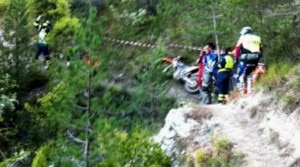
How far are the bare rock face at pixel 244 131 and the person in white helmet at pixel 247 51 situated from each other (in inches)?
49.5

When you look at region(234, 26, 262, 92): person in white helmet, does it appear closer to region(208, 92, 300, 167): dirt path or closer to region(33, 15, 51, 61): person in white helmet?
region(208, 92, 300, 167): dirt path

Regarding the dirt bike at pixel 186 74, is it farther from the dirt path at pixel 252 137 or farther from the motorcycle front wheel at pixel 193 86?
the dirt path at pixel 252 137

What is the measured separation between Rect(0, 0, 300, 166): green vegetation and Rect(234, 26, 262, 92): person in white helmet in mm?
664

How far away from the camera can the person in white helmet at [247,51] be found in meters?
13.6

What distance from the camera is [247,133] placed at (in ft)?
36.0

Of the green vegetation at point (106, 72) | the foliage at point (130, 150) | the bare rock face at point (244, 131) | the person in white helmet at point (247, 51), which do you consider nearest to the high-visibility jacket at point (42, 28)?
the green vegetation at point (106, 72)

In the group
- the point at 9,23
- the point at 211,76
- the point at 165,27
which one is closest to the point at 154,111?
the point at 211,76

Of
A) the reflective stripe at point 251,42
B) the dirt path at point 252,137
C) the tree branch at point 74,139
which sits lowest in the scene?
the dirt path at point 252,137

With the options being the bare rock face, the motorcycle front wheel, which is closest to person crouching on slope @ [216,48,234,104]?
the bare rock face

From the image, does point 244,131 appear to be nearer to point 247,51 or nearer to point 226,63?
point 247,51

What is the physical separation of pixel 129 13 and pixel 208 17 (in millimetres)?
5619

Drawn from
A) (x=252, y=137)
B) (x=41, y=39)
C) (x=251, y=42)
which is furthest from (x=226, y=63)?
(x=41, y=39)

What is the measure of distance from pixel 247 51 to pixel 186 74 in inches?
161

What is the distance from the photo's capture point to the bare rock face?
9.78 meters
